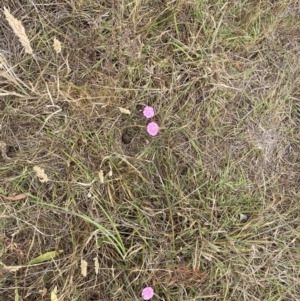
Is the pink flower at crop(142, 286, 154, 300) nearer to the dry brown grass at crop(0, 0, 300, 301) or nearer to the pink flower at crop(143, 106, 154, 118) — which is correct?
the dry brown grass at crop(0, 0, 300, 301)

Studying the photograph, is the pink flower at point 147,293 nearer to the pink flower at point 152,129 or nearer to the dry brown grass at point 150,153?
the dry brown grass at point 150,153

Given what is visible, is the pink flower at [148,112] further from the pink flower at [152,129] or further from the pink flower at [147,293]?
the pink flower at [147,293]

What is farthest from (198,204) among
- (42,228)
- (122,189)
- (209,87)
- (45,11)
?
(45,11)

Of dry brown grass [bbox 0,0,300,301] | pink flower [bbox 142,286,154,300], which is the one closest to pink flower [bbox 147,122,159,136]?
dry brown grass [bbox 0,0,300,301]

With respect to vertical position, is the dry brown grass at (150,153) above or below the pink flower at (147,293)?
above

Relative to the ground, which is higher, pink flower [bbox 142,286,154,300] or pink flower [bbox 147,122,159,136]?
pink flower [bbox 147,122,159,136]

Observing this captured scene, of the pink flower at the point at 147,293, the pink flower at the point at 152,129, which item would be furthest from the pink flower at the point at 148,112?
the pink flower at the point at 147,293

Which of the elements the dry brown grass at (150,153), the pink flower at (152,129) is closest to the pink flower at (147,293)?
the dry brown grass at (150,153)

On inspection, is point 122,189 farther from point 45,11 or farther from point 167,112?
point 45,11

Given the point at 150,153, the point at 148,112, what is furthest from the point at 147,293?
the point at 148,112
